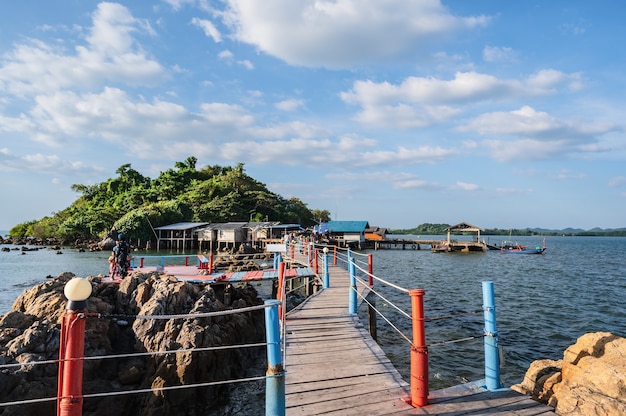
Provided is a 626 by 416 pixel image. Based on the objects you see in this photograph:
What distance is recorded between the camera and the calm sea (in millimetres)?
12242

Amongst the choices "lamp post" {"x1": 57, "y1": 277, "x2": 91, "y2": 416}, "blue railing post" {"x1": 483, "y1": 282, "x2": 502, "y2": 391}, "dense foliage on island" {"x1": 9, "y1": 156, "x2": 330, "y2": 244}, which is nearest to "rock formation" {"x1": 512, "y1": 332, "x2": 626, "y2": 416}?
"blue railing post" {"x1": 483, "y1": 282, "x2": 502, "y2": 391}

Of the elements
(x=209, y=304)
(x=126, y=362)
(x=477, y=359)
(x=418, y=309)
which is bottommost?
(x=477, y=359)

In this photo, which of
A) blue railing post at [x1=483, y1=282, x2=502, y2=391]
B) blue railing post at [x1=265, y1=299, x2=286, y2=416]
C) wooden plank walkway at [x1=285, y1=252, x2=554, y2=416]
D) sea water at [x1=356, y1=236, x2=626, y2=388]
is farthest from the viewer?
sea water at [x1=356, y1=236, x2=626, y2=388]

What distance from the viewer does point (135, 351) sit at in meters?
9.87

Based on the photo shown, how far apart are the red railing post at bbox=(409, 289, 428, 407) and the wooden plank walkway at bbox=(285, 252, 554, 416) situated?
129 mm

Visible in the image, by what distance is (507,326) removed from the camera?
1588 cm

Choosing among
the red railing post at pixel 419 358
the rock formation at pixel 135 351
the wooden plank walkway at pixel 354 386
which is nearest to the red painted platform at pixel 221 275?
the rock formation at pixel 135 351

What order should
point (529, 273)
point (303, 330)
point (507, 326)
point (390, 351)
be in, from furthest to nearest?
point (529, 273) → point (507, 326) → point (390, 351) → point (303, 330)

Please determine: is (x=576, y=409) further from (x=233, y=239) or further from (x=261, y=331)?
(x=233, y=239)

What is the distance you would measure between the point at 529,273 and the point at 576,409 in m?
34.3

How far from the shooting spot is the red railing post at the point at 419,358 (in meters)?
4.37

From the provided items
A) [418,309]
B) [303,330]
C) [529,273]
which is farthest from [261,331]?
[529,273]

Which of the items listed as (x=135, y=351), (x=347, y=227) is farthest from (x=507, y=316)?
(x=347, y=227)

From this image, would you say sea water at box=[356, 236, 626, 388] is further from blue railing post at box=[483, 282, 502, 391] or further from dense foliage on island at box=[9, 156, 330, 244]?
dense foliage on island at box=[9, 156, 330, 244]
